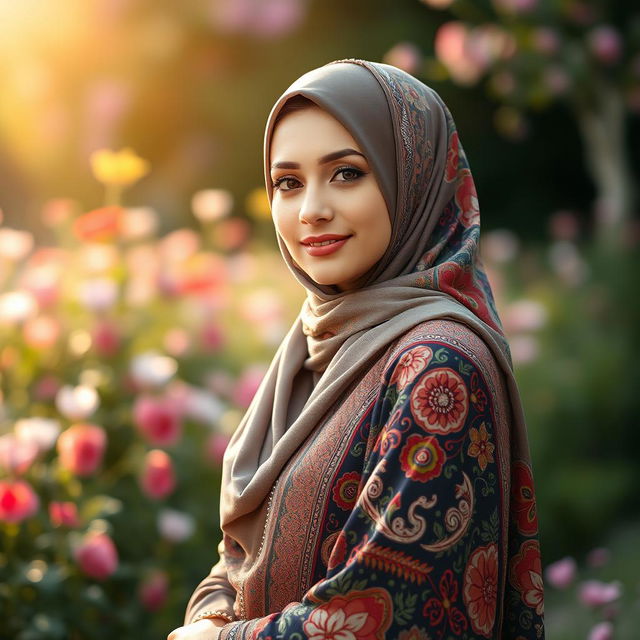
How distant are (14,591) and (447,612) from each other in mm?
1470

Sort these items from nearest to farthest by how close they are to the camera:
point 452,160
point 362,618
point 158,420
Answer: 1. point 362,618
2. point 452,160
3. point 158,420

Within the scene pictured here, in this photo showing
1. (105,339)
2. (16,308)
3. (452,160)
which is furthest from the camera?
(105,339)

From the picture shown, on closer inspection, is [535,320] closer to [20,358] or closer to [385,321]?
[20,358]

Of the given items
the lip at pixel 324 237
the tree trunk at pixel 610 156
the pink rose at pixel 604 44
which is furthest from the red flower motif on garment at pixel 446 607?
the tree trunk at pixel 610 156

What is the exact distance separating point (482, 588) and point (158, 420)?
4.94ft

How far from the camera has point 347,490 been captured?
1469 millimetres

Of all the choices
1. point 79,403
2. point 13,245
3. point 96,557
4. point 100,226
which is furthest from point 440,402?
point 13,245

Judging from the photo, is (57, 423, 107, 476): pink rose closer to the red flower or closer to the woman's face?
the red flower

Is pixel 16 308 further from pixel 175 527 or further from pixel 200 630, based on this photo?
pixel 200 630

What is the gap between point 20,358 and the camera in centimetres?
301

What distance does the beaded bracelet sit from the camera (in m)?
1.65

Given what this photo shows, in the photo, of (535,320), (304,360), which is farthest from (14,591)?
(535,320)

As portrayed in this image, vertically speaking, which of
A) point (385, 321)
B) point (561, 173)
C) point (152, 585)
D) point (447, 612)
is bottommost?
point (152, 585)

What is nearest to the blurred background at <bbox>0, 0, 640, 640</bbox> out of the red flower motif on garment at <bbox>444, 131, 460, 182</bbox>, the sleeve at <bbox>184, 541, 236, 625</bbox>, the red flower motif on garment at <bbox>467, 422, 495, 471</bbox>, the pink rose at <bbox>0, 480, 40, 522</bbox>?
the pink rose at <bbox>0, 480, 40, 522</bbox>
